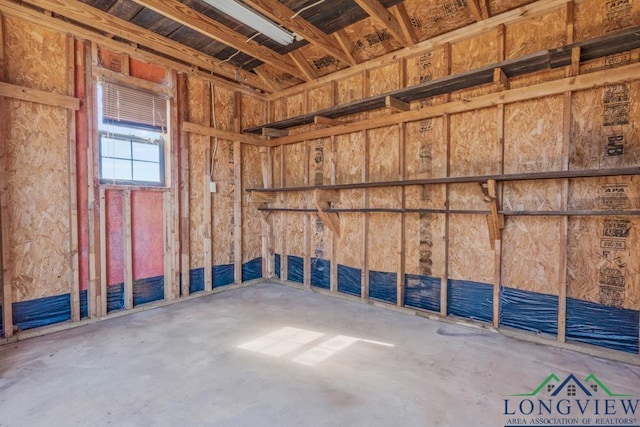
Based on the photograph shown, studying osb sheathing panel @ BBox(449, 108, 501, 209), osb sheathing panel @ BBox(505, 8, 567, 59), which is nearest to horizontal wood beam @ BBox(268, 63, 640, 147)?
osb sheathing panel @ BBox(449, 108, 501, 209)

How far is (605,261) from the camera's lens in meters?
2.81

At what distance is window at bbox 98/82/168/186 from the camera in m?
3.72

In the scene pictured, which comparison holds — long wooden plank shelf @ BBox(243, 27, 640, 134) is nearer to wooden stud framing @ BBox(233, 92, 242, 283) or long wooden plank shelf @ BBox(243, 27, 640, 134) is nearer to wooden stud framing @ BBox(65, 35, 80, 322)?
wooden stud framing @ BBox(233, 92, 242, 283)

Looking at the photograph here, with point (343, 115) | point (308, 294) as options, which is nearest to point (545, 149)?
point (343, 115)

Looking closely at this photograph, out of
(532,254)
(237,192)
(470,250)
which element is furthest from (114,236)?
(532,254)

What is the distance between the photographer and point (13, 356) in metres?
2.72

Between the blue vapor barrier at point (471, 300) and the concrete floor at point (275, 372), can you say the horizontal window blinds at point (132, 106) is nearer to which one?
the concrete floor at point (275, 372)

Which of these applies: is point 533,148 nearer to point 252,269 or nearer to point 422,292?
point 422,292

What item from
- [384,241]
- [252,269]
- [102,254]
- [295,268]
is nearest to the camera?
[102,254]

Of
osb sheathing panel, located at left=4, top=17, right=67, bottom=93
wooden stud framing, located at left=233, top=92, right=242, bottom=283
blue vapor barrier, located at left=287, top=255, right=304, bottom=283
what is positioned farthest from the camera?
blue vapor barrier, located at left=287, top=255, right=304, bottom=283

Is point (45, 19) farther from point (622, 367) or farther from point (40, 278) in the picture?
point (622, 367)

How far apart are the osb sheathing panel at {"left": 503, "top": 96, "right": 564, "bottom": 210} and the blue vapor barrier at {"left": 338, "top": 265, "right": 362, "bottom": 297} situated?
212cm

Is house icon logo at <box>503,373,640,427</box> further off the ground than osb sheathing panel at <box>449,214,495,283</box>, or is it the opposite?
osb sheathing panel at <box>449,214,495,283</box>

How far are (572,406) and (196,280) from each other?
14.3 ft
